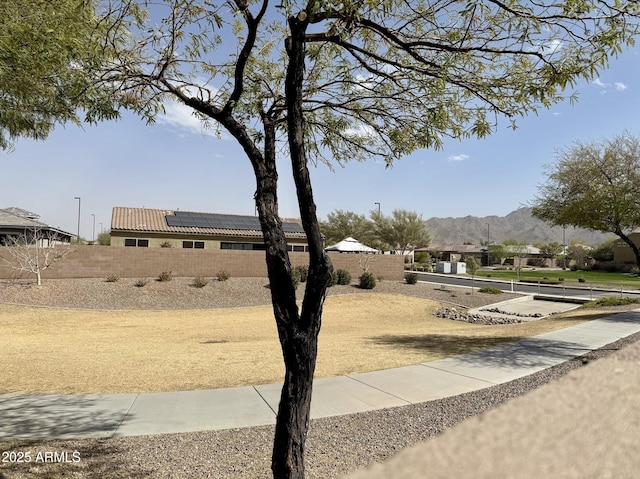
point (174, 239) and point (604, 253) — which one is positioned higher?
point (174, 239)

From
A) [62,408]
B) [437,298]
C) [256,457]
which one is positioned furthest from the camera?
[437,298]

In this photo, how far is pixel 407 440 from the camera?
529 centimetres

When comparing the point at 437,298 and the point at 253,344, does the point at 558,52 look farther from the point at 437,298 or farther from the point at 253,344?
the point at 437,298

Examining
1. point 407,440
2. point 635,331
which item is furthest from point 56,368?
point 635,331

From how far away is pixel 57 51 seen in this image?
17.8 ft

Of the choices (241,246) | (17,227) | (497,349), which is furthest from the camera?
(241,246)

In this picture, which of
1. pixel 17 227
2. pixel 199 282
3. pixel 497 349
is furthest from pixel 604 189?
pixel 17 227

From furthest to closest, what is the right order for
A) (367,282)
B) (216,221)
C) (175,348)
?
(216,221), (367,282), (175,348)

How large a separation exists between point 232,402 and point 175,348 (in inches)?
291

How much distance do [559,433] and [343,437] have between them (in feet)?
8.15

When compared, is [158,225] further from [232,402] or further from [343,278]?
[232,402]

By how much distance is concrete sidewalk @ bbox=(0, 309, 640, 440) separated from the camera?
5832 millimetres

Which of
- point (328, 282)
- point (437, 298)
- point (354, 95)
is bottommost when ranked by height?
point (437, 298)

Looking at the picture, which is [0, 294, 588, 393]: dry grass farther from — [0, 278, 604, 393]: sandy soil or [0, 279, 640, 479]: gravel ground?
[0, 279, 640, 479]: gravel ground
